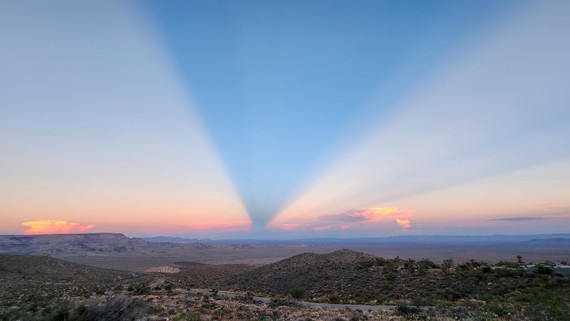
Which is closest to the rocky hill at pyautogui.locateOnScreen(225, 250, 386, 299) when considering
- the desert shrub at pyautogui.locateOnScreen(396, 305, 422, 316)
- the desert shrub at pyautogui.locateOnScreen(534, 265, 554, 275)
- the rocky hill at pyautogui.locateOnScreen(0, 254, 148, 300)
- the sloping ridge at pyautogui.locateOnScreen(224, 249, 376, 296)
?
the sloping ridge at pyautogui.locateOnScreen(224, 249, 376, 296)

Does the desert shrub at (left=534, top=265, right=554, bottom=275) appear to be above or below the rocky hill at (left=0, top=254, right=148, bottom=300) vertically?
above

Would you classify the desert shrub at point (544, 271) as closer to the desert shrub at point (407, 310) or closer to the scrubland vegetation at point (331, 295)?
the scrubland vegetation at point (331, 295)

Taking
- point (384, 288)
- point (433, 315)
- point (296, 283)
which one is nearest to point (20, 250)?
point (296, 283)

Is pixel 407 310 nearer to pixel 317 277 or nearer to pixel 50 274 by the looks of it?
pixel 317 277

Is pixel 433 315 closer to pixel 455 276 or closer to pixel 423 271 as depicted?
pixel 455 276

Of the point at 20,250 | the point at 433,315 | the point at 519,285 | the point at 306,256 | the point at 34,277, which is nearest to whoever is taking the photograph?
the point at 433,315

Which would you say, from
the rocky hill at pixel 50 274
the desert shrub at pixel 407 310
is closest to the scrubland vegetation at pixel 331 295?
the desert shrub at pixel 407 310

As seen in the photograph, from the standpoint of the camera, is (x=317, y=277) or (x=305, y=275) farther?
(x=305, y=275)

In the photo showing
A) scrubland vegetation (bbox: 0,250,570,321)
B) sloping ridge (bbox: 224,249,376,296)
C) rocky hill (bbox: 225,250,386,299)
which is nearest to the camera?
scrubland vegetation (bbox: 0,250,570,321)

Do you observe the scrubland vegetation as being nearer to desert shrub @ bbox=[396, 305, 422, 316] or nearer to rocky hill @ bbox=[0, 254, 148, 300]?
desert shrub @ bbox=[396, 305, 422, 316]

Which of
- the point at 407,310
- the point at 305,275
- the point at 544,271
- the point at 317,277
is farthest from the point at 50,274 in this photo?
the point at 544,271

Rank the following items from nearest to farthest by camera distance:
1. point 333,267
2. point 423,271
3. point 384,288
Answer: point 384,288, point 423,271, point 333,267
